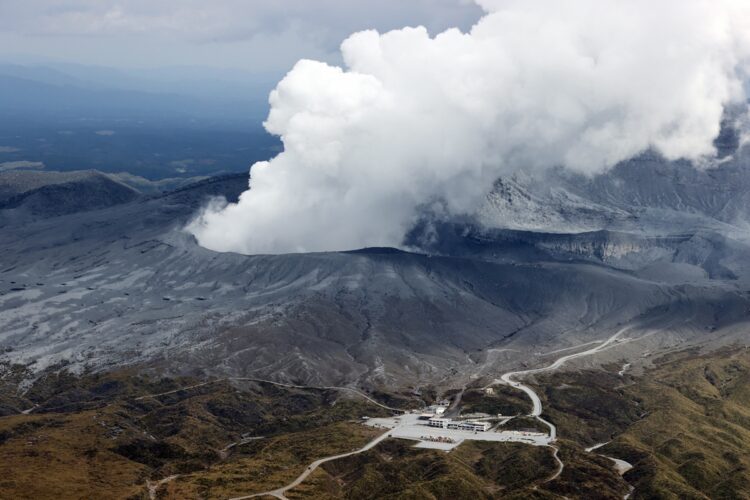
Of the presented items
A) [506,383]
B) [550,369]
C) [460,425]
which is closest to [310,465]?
[460,425]

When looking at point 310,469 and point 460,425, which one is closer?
point 310,469

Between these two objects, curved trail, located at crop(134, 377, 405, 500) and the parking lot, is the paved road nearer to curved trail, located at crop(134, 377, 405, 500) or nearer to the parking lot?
curved trail, located at crop(134, 377, 405, 500)

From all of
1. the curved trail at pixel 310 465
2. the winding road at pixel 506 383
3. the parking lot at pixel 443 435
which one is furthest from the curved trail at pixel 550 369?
the curved trail at pixel 310 465

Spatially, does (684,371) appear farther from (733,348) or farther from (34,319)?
(34,319)

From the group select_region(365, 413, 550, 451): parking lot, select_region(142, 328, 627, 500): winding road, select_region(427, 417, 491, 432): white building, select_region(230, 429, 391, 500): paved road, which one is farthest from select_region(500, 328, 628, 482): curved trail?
select_region(230, 429, 391, 500): paved road

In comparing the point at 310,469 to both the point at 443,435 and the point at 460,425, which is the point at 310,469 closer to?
the point at 443,435

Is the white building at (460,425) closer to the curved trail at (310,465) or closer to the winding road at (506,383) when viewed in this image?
the winding road at (506,383)

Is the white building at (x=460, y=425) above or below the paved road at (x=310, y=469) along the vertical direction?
below

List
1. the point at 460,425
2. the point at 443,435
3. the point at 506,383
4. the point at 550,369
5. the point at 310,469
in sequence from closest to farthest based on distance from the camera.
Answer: the point at 310,469 → the point at 443,435 → the point at 460,425 → the point at 506,383 → the point at 550,369

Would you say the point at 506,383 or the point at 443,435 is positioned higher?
the point at 443,435

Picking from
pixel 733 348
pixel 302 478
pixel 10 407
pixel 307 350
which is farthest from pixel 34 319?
pixel 733 348

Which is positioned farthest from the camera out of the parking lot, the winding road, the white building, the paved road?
the white building

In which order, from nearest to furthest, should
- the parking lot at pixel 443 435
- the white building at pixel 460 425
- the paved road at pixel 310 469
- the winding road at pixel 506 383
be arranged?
the paved road at pixel 310 469
the winding road at pixel 506 383
the parking lot at pixel 443 435
the white building at pixel 460 425
